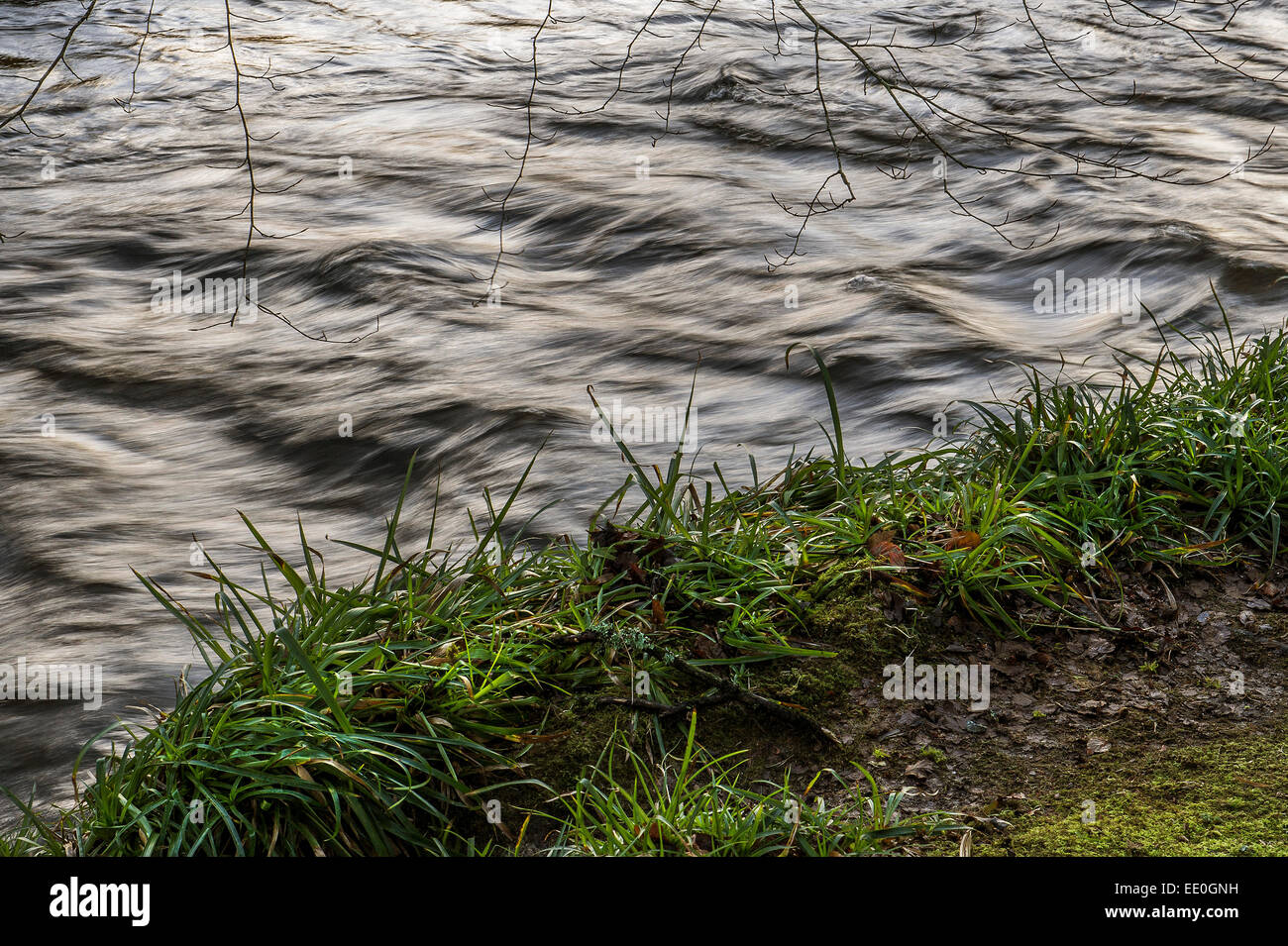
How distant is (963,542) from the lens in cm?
343

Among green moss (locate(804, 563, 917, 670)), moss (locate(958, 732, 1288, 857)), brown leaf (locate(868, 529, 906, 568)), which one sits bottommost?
moss (locate(958, 732, 1288, 857))

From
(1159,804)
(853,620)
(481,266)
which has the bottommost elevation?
(1159,804)

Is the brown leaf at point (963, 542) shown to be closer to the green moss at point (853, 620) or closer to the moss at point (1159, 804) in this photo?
the green moss at point (853, 620)

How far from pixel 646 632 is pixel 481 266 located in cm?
511

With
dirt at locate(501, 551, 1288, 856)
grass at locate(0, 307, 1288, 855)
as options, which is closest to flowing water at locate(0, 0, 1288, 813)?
grass at locate(0, 307, 1288, 855)

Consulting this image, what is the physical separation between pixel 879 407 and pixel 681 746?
3.38 metres

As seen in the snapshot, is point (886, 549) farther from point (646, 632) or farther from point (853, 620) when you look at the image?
point (646, 632)

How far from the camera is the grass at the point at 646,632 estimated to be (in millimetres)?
2684

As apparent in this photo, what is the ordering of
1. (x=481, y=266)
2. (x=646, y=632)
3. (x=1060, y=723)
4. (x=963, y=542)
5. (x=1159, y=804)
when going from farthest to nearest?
(x=481, y=266)
(x=963, y=542)
(x=646, y=632)
(x=1060, y=723)
(x=1159, y=804)

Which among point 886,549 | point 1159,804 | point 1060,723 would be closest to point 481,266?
point 886,549

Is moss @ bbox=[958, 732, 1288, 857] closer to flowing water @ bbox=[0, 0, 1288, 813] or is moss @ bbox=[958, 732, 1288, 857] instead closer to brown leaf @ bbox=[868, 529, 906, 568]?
brown leaf @ bbox=[868, 529, 906, 568]

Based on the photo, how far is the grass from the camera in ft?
8.80

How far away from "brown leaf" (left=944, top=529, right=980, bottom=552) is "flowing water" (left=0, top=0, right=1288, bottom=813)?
1.94m
